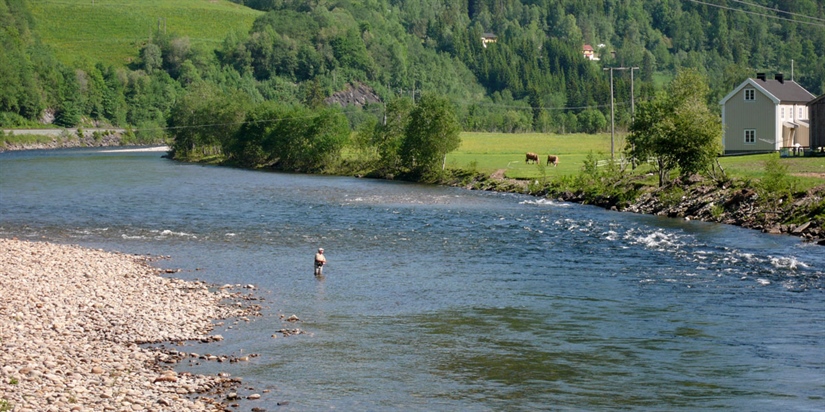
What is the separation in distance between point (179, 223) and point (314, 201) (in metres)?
18.5

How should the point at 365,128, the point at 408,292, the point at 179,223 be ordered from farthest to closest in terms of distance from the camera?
the point at 365,128 → the point at 179,223 → the point at 408,292

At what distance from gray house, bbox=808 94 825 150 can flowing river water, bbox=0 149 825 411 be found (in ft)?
103

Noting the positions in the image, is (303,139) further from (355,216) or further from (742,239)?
(742,239)

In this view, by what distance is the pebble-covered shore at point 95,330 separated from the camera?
21.1 meters

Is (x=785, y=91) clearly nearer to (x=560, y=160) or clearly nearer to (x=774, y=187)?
(x=560, y=160)

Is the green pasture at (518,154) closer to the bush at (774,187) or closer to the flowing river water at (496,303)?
the bush at (774,187)

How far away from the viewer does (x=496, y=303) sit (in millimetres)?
34188

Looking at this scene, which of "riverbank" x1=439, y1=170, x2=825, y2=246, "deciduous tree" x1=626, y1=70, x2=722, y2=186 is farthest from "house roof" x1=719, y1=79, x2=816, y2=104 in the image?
"riverbank" x1=439, y1=170, x2=825, y2=246

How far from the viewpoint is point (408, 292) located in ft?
120

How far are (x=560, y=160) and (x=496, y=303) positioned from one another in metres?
79.1

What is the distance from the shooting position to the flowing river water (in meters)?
23.6

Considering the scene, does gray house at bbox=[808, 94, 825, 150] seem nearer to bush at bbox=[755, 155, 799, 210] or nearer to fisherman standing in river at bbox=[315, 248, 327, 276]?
bush at bbox=[755, 155, 799, 210]

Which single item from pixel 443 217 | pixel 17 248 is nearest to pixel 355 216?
pixel 443 217

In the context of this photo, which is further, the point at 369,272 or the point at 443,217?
the point at 443,217
